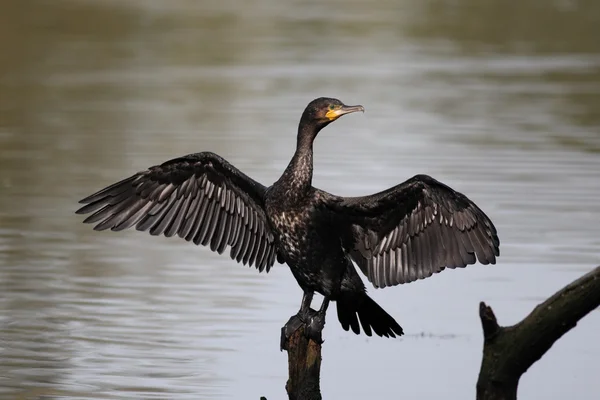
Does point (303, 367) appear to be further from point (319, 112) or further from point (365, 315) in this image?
point (319, 112)

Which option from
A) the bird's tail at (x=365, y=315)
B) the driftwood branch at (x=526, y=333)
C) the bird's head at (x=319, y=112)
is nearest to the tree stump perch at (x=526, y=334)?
the driftwood branch at (x=526, y=333)

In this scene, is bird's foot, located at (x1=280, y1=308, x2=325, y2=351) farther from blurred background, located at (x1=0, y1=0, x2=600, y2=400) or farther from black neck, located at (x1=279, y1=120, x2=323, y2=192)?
blurred background, located at (x1=0, y1=0, x2=600, y2=400)

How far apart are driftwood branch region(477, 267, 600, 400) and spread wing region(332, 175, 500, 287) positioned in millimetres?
1080

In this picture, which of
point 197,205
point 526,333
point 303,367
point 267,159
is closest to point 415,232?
point 303,367

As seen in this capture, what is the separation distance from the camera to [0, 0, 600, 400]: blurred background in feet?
32.1

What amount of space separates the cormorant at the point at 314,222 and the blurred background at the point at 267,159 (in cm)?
146

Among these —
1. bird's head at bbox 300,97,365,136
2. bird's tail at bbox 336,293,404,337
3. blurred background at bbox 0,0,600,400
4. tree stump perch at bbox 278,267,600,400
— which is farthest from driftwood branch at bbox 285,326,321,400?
blurred background at bbox 0,0,600,400

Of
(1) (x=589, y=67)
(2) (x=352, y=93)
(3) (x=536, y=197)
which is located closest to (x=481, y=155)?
(3) (x=536, y=197)

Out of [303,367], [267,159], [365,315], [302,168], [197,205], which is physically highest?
[267,159]

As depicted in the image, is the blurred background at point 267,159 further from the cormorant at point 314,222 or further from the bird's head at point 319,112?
the bird's head at point 319,112

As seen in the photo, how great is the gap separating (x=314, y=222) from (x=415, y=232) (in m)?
0.54

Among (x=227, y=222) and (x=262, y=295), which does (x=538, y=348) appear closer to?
(x=227, y=222)

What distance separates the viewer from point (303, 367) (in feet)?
24.7

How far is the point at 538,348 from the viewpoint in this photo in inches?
247
